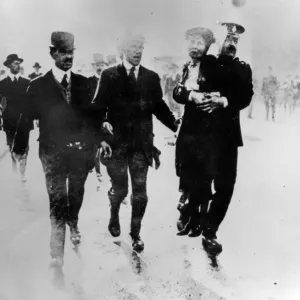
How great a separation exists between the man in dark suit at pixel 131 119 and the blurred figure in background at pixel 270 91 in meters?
0.50

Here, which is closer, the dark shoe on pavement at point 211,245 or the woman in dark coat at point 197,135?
the woman in dark coat at point 197,135

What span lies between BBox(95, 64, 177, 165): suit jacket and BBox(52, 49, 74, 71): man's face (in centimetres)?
17

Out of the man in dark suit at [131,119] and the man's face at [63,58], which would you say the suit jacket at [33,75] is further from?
the man in dark suit at [131,119]

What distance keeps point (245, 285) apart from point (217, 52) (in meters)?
1.26

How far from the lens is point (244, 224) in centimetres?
211

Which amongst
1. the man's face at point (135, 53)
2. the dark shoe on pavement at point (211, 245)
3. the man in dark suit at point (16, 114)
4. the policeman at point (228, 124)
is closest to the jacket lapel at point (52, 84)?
the man in dark suit at point (16, 114)

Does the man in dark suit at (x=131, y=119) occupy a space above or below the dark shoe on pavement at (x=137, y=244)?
above

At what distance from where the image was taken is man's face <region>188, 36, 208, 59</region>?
194cm

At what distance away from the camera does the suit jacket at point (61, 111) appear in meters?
1.89

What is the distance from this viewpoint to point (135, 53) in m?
1.92

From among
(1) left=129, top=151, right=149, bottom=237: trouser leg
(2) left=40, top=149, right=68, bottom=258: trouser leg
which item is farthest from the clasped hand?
(2) left=40, top=149, right=68, bottom=258: trouser leg

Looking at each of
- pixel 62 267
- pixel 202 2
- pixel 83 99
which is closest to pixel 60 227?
pixel 62 267

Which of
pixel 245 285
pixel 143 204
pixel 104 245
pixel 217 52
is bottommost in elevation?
pixel 245 285

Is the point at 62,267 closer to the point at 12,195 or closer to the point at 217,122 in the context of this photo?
the point at 12,195
